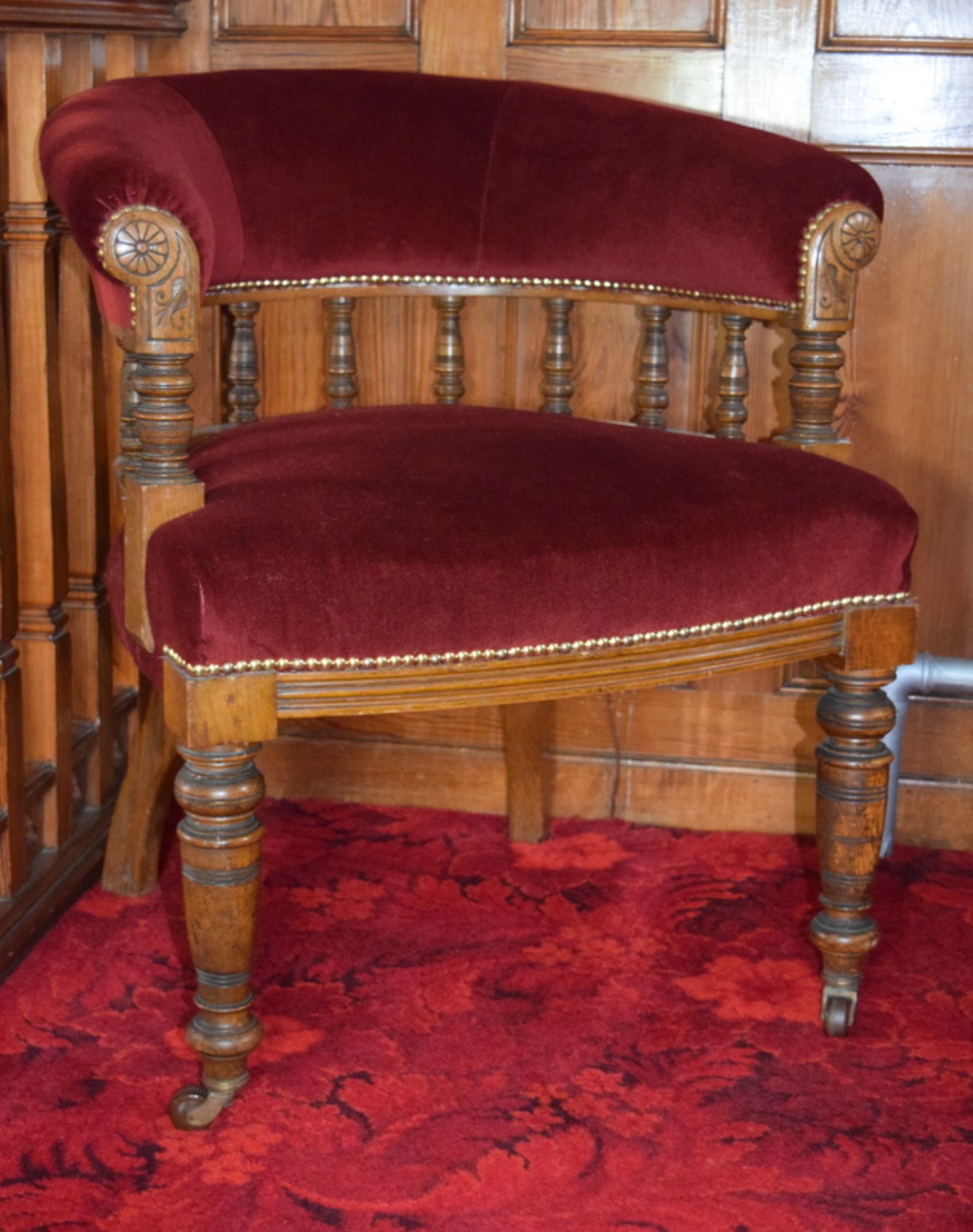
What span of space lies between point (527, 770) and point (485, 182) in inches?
29.8

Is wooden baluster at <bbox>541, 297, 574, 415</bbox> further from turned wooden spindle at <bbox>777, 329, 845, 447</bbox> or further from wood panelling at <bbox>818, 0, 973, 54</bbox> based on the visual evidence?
wood panelling at <bbox>818, 0, 973, 54</bbox>

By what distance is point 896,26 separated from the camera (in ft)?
6.23

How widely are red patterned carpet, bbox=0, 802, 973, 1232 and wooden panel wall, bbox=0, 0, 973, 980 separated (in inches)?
5.0

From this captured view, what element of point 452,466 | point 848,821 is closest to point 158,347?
point 452,466

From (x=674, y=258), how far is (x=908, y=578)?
1.51 ft

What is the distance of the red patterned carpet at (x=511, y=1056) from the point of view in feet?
4.43

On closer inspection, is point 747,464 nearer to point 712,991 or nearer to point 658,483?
point 658,483

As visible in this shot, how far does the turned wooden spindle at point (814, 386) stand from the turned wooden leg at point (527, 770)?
54 centimetres

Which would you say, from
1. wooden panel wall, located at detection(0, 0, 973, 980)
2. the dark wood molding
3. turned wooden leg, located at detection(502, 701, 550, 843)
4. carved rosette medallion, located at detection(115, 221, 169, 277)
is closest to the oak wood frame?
carved rosette medallion, located at detection(115, 221, 169, 277)

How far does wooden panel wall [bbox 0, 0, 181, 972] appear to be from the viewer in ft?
5.57

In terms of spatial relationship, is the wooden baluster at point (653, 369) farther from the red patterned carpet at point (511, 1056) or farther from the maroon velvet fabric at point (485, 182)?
the red patterned carpet at point (511, 1056)

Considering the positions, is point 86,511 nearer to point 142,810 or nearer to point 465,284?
point 142,810

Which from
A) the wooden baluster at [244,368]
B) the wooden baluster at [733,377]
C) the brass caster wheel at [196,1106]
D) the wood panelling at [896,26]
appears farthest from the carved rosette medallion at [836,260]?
the brass caster wheel at [196,1106]

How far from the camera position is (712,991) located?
1.71 m
